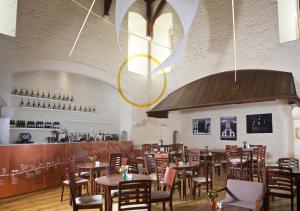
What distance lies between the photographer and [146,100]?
37.3 ft

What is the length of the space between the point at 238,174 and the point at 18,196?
17.4 ft

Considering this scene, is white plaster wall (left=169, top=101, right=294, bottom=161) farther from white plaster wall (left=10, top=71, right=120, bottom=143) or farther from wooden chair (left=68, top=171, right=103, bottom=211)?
wooden chair (left=68, top=171, right=103, bottom=211)

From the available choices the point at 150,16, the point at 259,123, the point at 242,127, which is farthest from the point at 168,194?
the point at 150,16

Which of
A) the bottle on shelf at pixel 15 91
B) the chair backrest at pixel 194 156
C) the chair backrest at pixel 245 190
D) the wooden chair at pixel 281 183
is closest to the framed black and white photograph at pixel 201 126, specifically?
the chair backrest at pixel 194 156

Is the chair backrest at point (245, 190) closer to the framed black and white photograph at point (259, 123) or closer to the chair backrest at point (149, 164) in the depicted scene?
the chair backrest at point (149, 164)

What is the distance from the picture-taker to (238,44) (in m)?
9.03

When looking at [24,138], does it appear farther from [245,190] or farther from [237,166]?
[245,190]

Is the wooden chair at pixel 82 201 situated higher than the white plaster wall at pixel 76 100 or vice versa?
the white plaster wall at pixel 76 100

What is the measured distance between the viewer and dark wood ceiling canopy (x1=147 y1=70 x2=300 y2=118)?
7578 millimetres

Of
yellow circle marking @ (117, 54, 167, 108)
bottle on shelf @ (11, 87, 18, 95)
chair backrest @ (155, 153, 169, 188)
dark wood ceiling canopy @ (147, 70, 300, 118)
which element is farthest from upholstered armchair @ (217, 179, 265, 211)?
yellow circle marking @ (117, 54, 167, 108)

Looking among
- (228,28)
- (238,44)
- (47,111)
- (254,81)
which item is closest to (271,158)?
(254,81)

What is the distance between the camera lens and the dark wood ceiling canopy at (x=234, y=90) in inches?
298

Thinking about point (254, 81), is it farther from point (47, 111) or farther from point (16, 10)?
point (16, 10)

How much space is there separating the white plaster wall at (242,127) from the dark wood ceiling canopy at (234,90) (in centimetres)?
100
